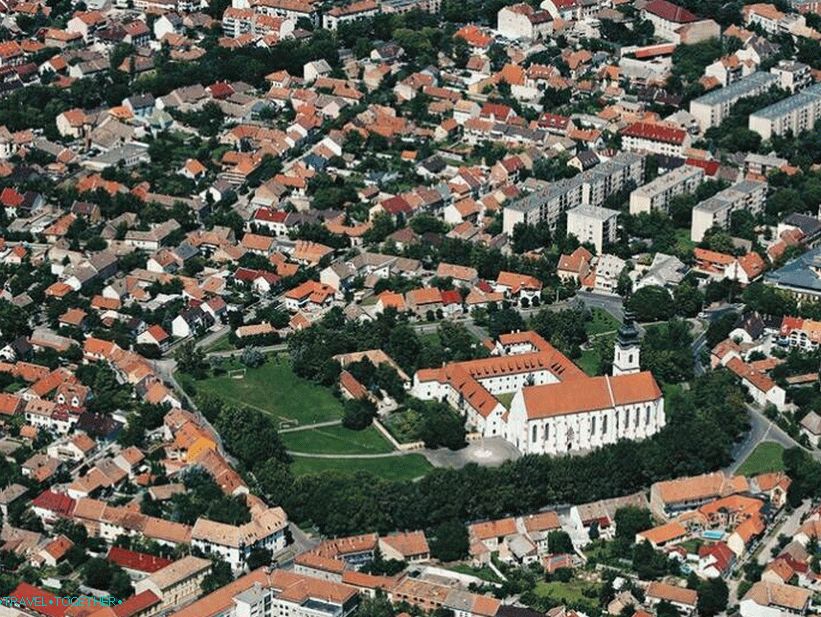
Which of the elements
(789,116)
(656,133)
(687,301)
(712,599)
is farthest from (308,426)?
(789,116)

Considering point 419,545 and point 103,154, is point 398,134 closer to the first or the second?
point 103,154

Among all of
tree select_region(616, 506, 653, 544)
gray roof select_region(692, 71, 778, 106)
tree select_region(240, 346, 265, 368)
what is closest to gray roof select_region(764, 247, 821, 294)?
gray roof select_region(692, 71, 778, 106)

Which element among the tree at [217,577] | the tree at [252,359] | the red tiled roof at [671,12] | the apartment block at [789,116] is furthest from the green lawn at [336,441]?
the red tiled roof at [671,12]

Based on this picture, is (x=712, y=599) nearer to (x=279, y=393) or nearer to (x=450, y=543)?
(x=450, y=543)

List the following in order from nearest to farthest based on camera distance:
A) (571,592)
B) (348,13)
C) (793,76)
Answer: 1. (571,592)
2. (793,76)
3. (348,13)

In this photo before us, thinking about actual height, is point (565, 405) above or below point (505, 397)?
above

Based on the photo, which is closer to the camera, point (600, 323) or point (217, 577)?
point (217, 577)

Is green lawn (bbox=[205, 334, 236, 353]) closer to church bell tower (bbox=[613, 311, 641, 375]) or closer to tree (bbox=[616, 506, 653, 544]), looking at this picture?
church bell tower (bbox=[613, 311, 641, 375])

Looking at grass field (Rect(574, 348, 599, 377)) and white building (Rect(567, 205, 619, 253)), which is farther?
white building (Rect(567, 205, 619, 253))
